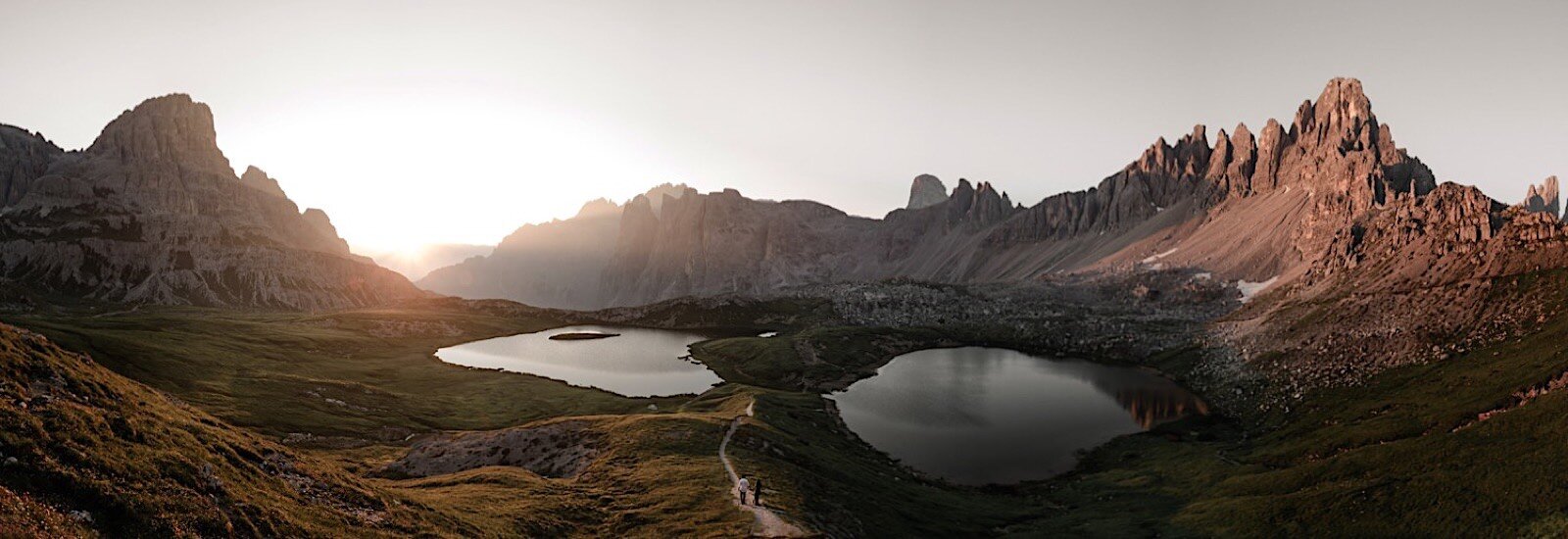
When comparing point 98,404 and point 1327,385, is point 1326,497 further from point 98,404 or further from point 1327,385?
point 98,404

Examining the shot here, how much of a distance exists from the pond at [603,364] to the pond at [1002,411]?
37.9 m

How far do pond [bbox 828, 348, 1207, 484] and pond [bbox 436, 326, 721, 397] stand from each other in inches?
1492

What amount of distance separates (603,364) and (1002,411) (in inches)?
3887

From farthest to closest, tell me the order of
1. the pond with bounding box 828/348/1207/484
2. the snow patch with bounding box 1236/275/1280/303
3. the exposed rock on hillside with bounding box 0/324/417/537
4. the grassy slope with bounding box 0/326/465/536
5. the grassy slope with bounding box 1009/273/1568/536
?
the snow patch with bounding box 1236/275/1280/303 < the pond with bounding box 828/348/1207/484 < the grassy slope with bounding box 1009/273/1568/536 < the exposed rock on hillside with bounding box 0/324/417/537 < the grassy slope with bounding box 0/326/465/536

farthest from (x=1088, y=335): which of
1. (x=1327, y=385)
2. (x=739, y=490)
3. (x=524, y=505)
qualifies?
(x=524, y=505)

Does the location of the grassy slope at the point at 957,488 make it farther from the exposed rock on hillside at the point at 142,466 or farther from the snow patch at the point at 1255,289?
the snow patch at the point at 1255,289

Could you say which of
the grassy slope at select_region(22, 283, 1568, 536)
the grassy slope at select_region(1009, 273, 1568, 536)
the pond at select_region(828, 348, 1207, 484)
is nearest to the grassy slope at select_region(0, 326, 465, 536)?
the grassy slope at select_region(22, 283, 1568, 536)

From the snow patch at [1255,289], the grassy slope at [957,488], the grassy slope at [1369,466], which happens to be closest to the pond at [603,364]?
the grassy slope at [957,488]

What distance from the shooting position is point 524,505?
46750mm

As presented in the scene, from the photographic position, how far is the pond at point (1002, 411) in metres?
85.8

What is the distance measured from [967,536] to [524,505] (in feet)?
121

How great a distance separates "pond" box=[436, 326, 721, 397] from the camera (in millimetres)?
135500

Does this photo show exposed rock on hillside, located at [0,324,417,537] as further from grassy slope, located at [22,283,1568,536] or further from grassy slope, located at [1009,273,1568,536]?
grassy slope, located at [1009,273,1568,536]

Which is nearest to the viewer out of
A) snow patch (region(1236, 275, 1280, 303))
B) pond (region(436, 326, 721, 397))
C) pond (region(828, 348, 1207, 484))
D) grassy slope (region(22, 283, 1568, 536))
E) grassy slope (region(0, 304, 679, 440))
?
grassy slope (region(22, 283, 1568, 536))
